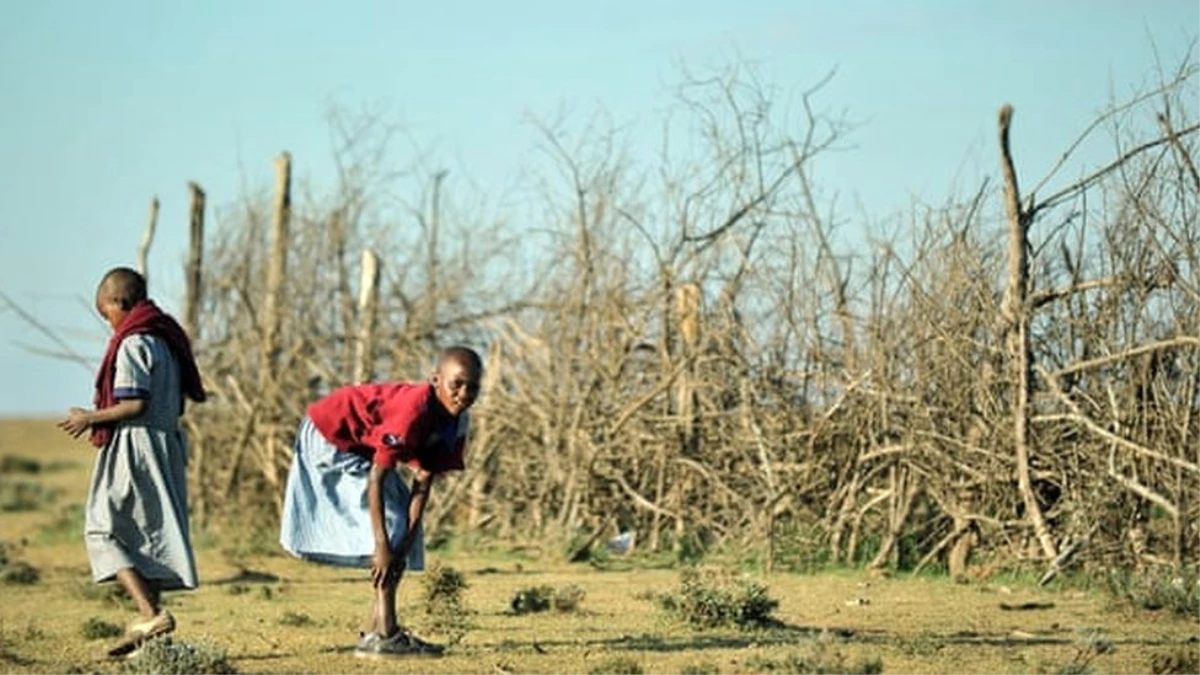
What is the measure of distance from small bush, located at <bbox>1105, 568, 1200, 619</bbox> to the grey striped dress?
18.3 feet

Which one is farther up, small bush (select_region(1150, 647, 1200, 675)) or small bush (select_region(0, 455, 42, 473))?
small bush (select_region(0, 455, 42, 473))

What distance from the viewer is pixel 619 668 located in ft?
29.2

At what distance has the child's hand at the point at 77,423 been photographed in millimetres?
9109

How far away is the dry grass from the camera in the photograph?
9.53m

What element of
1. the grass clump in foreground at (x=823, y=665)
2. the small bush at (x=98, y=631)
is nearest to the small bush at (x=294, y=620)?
the small bush at (x=98, y=631)

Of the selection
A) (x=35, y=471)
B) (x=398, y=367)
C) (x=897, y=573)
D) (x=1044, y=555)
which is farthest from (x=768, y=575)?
(x=35, y=471)

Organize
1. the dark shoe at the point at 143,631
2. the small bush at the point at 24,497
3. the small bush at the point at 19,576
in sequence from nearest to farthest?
the dark shoe at the point at 143,631 → the small bush at the point at 19,576 → the small bush at the point at 24,497

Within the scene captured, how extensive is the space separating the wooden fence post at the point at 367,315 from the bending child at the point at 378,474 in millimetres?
8693

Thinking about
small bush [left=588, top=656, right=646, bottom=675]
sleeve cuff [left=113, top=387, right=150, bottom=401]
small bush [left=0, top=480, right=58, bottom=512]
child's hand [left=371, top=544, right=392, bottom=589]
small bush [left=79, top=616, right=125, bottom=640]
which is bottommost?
small bush [left=588, top=656, right=646, bottom=675]

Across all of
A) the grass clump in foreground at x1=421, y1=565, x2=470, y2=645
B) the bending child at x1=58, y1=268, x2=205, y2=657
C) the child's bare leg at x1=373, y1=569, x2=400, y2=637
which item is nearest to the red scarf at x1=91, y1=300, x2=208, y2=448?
the bending child at x1=58, y1=268, x2=205, y2=657

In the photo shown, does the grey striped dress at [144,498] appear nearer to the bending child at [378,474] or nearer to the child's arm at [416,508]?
the bending child at [378,474]

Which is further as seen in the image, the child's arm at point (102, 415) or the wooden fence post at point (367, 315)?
the wooden fence post at point (367, 315)

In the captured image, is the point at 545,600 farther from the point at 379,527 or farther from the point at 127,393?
the point at 127,393

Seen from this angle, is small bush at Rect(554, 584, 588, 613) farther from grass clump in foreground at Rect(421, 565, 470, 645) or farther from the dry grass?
grass clump in foreground at Rect(421, 565, 470, 645)
